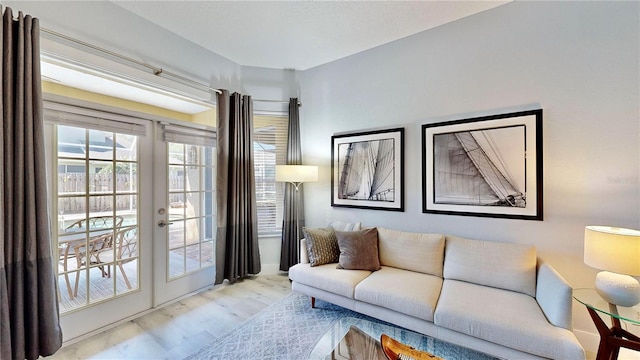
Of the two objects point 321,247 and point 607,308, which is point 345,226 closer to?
point 321,247

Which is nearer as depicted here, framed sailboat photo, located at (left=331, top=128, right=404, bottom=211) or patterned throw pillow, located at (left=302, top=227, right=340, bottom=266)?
patterned throw pillow, located at (left=302, top=227, right=340, bottom=266)

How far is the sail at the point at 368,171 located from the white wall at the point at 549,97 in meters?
0.21

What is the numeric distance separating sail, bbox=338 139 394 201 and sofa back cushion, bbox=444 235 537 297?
2.83ft

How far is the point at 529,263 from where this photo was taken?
1.96m

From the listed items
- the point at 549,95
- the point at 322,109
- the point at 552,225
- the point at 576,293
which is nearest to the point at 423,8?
the point at 549,95

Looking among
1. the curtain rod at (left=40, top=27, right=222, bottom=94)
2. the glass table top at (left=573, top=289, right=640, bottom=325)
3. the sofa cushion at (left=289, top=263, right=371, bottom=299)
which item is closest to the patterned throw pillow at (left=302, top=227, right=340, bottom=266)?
the sofa cushion at (left=289, top=263, right=371, bottom=299)

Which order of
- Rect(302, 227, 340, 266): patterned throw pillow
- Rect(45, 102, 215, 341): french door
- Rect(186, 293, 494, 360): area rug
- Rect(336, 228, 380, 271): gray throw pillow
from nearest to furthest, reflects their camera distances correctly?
Rect(186, 293, 494, 360): area rug → Rect(45, 102, 215, 341): french door → Rect(336, 228, 380, 271): gray throw pillow → Rect(302, 227, 340, 266): patterned throw pillow

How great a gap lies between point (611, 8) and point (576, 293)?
2.11 m

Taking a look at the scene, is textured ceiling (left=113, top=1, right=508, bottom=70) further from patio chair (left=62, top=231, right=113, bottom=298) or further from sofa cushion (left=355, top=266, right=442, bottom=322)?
sofa cushion (left=355, top=266, right=442, bottom=322)

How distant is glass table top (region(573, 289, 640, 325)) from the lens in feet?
4.56

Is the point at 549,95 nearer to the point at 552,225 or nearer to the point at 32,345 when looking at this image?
the point at 552,225

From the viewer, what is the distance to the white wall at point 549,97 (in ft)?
6.12

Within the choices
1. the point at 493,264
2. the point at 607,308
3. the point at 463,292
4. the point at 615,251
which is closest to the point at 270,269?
the point at 463,292

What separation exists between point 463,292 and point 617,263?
880 mm
